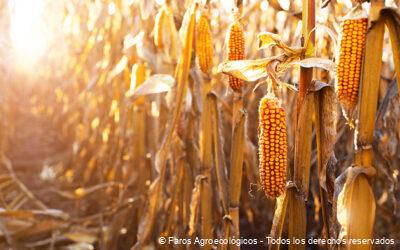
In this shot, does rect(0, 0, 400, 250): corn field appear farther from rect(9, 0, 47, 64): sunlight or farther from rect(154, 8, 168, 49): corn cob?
rect(9, 0, 47, 64): sunlight

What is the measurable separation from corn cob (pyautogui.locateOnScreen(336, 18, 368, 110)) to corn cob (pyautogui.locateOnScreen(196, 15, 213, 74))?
28.3 inches

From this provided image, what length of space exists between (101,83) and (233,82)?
2993mm

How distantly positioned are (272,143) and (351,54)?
0.35 meters

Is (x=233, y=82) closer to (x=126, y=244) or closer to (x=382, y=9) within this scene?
(x=382, y=9)

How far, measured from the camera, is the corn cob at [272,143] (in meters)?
1.46

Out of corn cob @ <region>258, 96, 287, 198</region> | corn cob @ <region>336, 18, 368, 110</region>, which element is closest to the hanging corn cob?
corn cob @ <region>336, 18, 368, 110</region>

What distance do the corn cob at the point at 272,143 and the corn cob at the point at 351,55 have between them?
0.20m

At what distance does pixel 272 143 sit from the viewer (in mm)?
1455

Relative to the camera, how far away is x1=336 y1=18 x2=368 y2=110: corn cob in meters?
1.39

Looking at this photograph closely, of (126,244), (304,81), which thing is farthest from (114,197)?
(304,81)

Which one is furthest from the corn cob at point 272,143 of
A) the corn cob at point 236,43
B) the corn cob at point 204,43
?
the corn cob at point 204,43

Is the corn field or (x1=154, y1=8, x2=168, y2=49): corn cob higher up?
(x1=154, y1=8, x2=168, y2=49): corn cob

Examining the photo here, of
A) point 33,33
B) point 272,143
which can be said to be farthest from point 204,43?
point 33,33

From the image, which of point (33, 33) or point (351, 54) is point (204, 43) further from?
point (33, 33)
